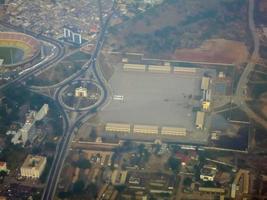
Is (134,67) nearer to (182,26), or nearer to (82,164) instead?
(182,26)

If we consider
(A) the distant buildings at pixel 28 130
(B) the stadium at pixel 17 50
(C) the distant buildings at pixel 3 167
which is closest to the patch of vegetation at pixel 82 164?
(A) the distant buildings at pixel 28 130

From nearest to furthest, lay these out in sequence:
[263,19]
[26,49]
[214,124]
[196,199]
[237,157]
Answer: [196,199] < [237,157] < [214,124] < [26,49] < [263,19]

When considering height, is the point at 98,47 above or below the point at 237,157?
above

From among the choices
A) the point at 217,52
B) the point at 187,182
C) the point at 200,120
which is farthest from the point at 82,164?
the point at 217,52

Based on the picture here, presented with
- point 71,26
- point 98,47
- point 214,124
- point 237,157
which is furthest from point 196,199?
point 71,26

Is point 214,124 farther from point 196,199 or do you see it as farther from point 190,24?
point 190,24

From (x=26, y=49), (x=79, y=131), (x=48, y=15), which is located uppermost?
(x=48, y=15)
